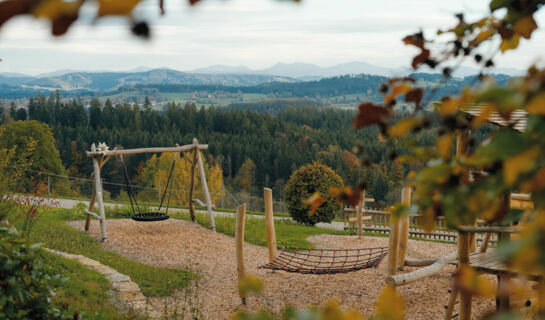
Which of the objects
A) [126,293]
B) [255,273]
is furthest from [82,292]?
[255,273]

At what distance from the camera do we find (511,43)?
1.27m

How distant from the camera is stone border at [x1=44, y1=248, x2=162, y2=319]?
511 centimetres

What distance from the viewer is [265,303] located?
237 inches

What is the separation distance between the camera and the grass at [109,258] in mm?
6617

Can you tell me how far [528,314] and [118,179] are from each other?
1899 inches

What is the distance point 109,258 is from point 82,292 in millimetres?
2717

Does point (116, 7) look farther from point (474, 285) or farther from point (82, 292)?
point (82, 292)

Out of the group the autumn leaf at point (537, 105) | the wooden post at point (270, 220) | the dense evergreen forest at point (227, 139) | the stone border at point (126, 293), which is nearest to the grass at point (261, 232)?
the wooden post at point (270, 220)

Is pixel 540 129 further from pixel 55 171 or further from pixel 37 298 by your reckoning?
pixel 55 171

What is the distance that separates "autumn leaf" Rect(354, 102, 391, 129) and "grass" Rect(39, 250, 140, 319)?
3437mm

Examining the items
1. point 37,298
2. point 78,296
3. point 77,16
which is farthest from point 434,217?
point 78,296

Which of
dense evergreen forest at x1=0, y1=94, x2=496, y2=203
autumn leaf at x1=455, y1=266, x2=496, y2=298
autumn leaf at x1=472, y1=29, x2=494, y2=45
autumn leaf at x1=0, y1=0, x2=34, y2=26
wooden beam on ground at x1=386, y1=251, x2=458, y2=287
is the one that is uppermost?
autumn leaf at x1=472, y1=29, x2=494, y2=45

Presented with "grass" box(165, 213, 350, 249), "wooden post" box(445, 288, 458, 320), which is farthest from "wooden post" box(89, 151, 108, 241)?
"wooden post" box(445, 288, 458, 320)

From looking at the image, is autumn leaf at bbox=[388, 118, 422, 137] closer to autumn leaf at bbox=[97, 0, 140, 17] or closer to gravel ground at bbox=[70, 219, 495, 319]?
autumn leaf at bbox=[97, 0, 140, 17]
